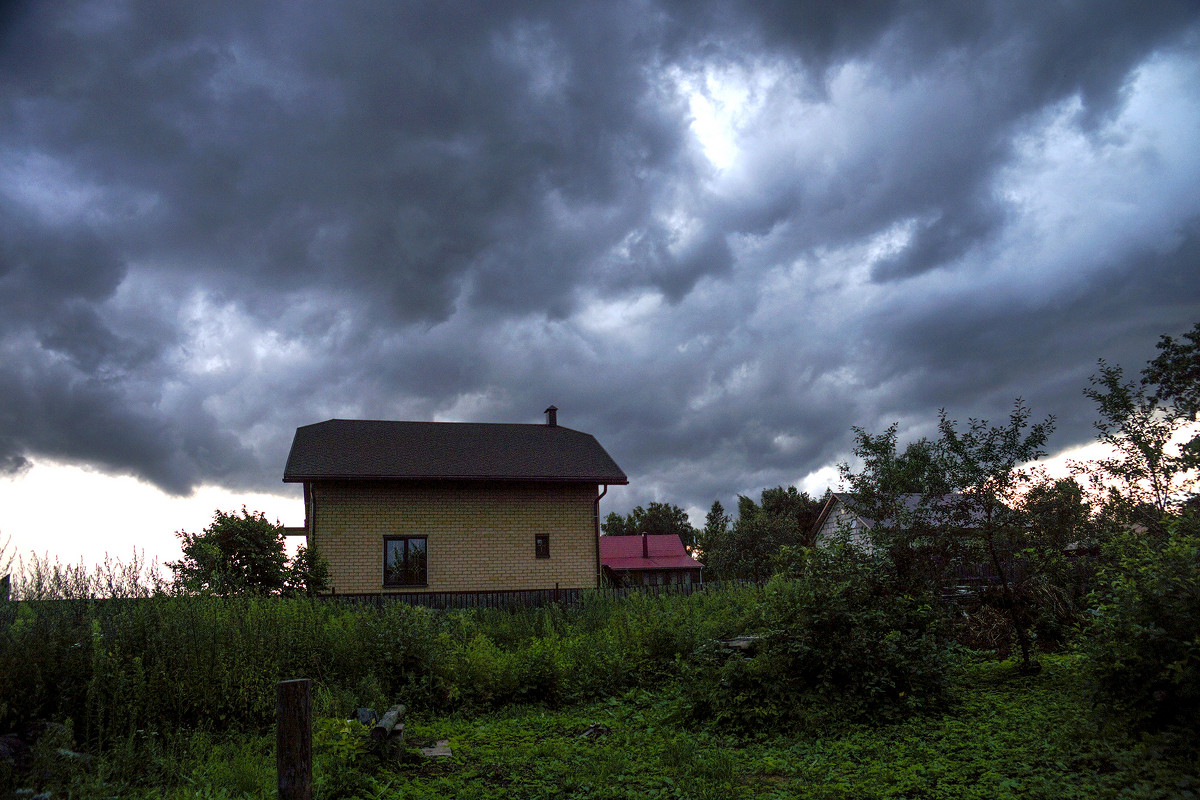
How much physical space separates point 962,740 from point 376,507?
14520mm

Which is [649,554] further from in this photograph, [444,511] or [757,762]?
[757,762]

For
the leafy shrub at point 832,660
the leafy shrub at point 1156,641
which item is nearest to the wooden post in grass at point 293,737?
the leafy shrub at point 832,660

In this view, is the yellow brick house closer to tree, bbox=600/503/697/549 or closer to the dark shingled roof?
the dark shingled roof

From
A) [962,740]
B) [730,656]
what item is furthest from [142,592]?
[962,740]

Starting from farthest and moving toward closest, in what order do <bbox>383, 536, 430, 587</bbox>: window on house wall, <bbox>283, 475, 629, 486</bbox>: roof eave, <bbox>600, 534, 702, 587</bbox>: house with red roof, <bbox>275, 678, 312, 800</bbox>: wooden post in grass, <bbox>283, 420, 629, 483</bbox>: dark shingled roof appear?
1. <bbox>600, 534, 702, 587</bbox>: house with red roof
2. <bbox>283, 420, 629, 483</bbox>: dark shingled roof
3. <bbox>383, 536, 430, 587</bbox>: window on house wall
4. <bbox>283, 475, 629, 486</bbox>: roof eave
5. <bbox>275, 678, 312, 800</bbox>: wooden post in grass

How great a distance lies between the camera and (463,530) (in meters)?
18.3

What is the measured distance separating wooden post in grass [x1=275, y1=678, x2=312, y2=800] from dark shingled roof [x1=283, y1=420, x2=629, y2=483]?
44.5ft

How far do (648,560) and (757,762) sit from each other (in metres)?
33.5

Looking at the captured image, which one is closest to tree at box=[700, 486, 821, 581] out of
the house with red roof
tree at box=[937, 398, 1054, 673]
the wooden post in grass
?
the house with red roof

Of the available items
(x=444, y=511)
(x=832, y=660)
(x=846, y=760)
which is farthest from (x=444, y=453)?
(x=846, y=760)

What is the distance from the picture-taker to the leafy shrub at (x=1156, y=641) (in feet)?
15.8

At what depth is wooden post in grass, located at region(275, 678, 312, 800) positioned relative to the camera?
13.5 feet

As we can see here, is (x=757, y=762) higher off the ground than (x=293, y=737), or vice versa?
(x=293, y=737)

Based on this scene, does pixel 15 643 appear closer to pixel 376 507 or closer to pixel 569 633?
pixel 569 633
